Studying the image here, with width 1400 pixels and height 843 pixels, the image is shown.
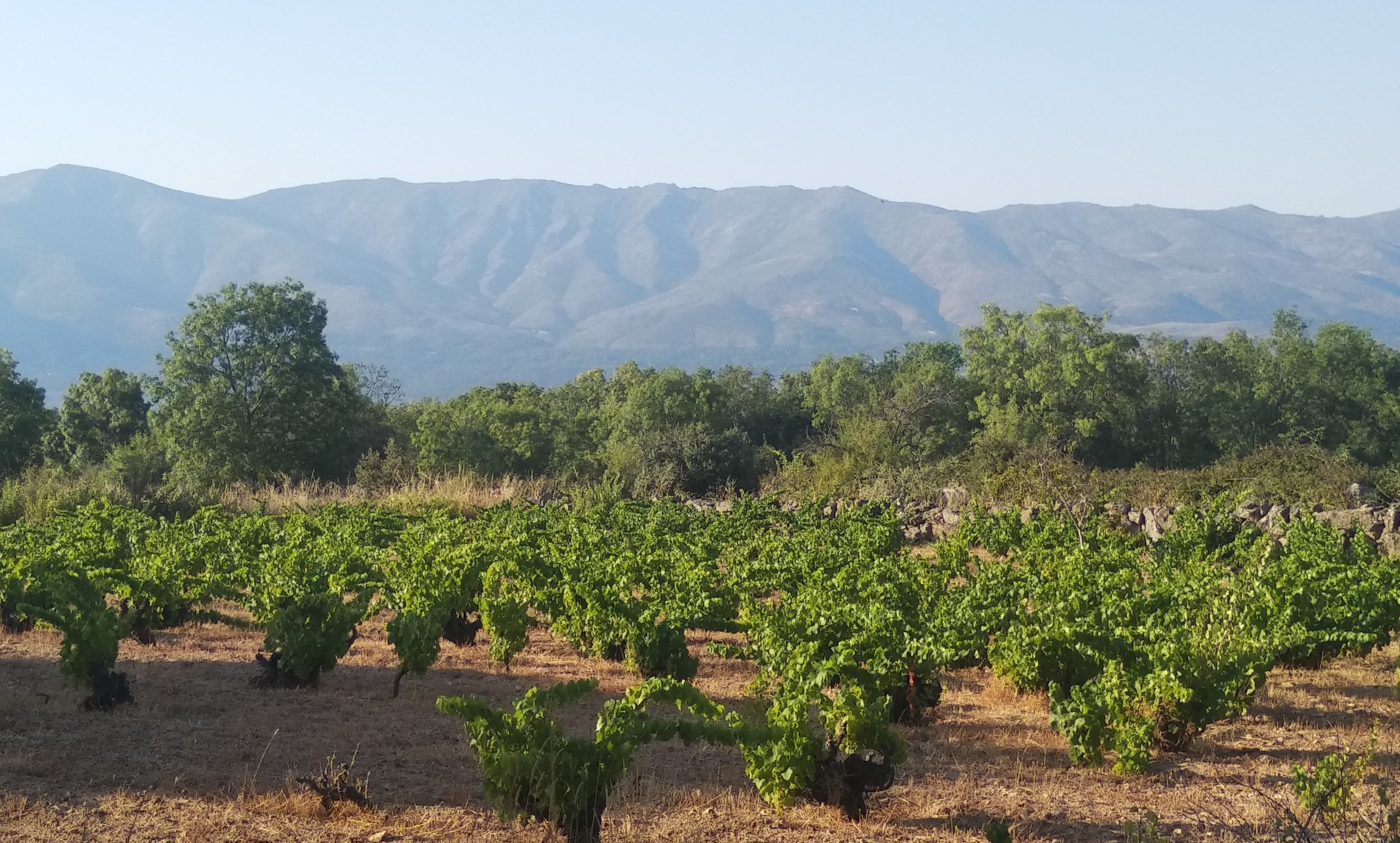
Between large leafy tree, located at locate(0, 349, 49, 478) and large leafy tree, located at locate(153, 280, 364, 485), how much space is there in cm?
360

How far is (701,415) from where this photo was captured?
3575cm

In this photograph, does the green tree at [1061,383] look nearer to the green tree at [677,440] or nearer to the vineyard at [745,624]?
the green tree at [677,440]

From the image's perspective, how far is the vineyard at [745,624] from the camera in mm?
6883

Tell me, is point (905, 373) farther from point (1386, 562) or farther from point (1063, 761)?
point (1063, 761)

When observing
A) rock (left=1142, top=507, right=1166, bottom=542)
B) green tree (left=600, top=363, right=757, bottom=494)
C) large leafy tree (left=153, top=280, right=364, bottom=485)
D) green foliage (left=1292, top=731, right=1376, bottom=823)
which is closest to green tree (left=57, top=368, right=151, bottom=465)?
large leafy tree (left=153, top=280, right=364, bottom=485)

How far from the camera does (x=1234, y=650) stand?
8305 mm

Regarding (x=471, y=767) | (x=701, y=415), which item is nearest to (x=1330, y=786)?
(x=471, y=767)

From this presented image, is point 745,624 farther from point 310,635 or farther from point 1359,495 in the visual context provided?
point 1359,495

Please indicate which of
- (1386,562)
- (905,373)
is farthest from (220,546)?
(905,373)

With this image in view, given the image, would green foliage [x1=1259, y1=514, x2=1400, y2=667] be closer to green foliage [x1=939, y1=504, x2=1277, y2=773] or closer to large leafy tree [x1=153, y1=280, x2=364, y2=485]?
green foliage [x1=939, y1=504, x2=1277, y2=773]

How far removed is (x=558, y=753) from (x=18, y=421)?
1291 inches

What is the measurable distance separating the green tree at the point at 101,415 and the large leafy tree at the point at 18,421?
85 centimetres

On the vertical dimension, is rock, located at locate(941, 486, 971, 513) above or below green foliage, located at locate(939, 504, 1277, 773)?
below

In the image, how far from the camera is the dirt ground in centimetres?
674
